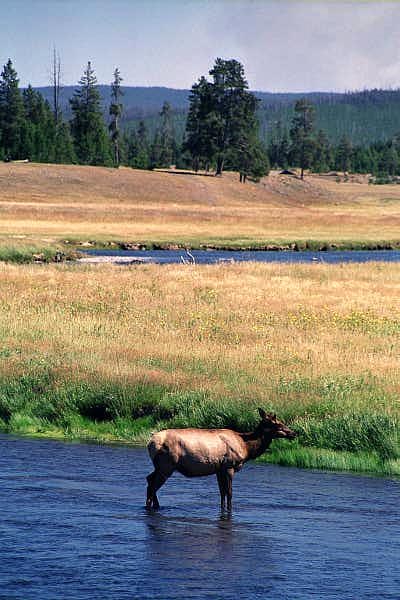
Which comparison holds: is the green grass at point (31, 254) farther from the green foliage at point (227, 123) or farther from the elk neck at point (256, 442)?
the green foliage at point (227, 123)

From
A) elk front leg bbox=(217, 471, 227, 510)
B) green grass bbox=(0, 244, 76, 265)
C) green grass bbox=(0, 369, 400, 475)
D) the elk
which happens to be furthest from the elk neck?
green grass bbox=(0, 244, 76, 265)

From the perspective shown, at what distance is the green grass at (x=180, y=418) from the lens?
712 inches

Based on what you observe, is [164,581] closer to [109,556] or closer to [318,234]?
[109,556]

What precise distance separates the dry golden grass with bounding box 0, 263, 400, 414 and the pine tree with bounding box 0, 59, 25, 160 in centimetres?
10861

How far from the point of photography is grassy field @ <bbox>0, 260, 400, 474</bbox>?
1903 centimetres

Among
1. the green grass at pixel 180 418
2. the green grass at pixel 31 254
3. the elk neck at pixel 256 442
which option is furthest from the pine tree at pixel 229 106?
the elk neck at pixel 256 442

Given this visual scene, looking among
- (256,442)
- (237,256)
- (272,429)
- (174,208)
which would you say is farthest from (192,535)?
(174,208)

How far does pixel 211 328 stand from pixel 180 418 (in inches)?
411

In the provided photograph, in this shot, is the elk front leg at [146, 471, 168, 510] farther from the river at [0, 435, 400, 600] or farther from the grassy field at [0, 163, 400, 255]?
the grassy field at [0, 163, 400, 255]

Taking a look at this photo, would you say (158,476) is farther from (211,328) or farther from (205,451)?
(211,328)

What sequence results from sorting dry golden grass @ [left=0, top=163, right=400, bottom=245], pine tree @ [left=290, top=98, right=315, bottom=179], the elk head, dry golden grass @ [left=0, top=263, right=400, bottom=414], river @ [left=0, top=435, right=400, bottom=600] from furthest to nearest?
pine tree @ [left=290, top=98, right=315, bottom=179] → dry golden grass @ [left=0, top=163, right=400, bottom=245] → dry golden grass @ [left=0, top=263, right=400, bottom=414] → the elk head → river @ [left=0, top=435, right=400, bottom=600]

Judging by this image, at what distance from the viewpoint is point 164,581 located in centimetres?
1162

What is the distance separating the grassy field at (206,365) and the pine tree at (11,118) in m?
117

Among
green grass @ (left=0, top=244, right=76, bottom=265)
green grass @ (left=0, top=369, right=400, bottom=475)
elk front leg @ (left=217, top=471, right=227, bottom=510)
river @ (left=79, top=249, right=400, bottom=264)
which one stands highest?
elk front leg @ (left=217, top=471, right=227, bottom=510)
